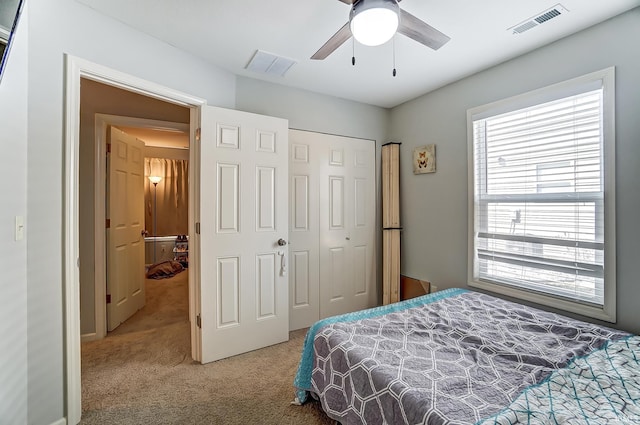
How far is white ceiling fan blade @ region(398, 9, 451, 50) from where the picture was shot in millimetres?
1484

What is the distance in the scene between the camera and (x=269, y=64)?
247cm

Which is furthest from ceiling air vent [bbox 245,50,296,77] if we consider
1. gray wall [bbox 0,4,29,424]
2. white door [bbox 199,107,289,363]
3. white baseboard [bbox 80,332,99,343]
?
white baseboard [bbox 80,332,99,343]

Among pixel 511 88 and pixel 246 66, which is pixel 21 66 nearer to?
pixel 246 66

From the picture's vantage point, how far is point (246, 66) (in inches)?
99.3

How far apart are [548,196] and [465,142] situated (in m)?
0.88

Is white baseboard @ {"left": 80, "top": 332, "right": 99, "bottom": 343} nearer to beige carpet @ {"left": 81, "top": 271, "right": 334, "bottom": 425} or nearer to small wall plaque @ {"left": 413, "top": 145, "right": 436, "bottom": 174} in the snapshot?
beige carpet @ {"left": 81, "top": 271, "right": 334, "bottom": 425}

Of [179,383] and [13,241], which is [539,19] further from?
[179,383]

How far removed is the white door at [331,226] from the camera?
3012mm

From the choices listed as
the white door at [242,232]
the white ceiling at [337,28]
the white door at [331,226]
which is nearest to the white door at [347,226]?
the white door at [331,226]

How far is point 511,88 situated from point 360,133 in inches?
62.0

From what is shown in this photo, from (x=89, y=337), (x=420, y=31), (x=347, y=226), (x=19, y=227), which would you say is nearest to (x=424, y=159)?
(x=347, y=226)

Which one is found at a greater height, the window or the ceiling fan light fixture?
the ceiling fan light fixture

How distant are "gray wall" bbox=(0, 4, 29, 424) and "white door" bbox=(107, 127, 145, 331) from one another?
1467 mm

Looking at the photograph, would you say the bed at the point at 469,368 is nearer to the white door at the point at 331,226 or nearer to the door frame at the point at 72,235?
the white door at the point at 331,226
